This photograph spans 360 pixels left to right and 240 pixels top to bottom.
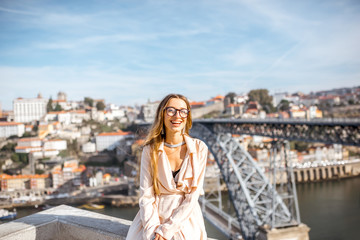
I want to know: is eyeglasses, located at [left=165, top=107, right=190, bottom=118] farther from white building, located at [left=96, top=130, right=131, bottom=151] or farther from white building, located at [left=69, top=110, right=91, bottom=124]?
white building, located at [left=69, top=110, right=91, bottom=124]

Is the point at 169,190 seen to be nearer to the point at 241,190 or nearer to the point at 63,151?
the point at 241,190

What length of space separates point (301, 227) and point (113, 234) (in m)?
5.77

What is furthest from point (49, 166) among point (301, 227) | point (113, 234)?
point (113, 234)

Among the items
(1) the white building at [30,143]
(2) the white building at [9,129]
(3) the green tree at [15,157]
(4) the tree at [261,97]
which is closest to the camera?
(3) the green tree at [15,157]

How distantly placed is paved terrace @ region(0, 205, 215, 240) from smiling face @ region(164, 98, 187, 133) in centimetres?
36

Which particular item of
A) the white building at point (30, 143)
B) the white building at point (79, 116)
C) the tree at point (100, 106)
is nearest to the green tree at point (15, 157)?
the white building at point (30, 143)

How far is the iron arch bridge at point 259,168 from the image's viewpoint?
17.3ft

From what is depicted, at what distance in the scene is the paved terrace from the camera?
1075 millimetres

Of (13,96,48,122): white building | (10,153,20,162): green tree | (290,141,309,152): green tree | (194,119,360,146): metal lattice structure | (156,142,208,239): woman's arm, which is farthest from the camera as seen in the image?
(13,96,48,122): white building

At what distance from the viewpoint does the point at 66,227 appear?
3.89 ft

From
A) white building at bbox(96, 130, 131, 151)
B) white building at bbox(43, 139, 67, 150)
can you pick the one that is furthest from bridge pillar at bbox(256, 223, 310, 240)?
white building at bbox(43, 139, 67, 150)

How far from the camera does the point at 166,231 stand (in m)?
0.86

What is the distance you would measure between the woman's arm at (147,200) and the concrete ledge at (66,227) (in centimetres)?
18

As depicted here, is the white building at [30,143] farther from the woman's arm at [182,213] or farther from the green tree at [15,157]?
the woman's arm at [182,213]
